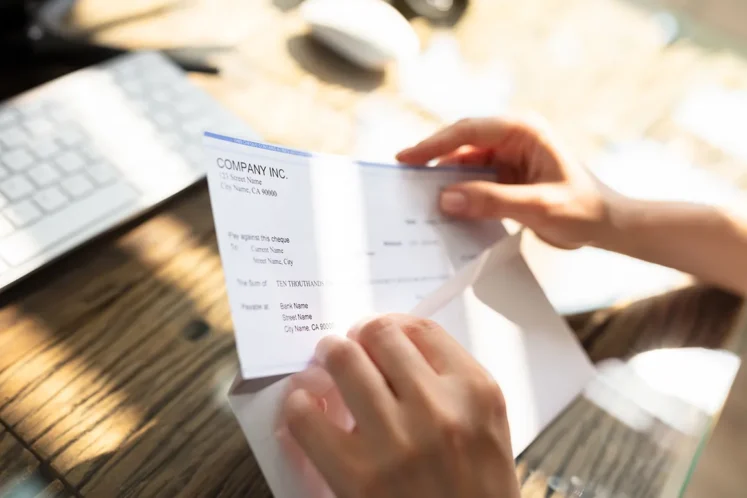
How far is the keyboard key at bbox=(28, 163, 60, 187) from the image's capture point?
1.53ft

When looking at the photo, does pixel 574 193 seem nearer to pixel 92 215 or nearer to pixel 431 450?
pixel 431 450

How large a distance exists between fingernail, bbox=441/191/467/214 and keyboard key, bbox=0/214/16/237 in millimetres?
322

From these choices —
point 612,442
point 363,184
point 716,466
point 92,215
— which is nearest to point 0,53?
point 92,215

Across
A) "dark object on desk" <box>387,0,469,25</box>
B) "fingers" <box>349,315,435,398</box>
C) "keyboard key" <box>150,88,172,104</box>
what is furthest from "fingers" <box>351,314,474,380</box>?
"dark object on desk" <box>387,0,469,25</box>

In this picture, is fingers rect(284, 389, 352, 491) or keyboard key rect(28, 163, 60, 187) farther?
keyboard key rect(28, 163, 60, 187)

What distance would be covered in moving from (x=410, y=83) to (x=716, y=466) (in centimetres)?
78

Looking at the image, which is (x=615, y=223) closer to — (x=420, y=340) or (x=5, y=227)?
(x=420, y=340)

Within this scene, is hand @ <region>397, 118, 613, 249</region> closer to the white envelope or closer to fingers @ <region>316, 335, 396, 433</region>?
the white envelope

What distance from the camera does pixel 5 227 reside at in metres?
0.43

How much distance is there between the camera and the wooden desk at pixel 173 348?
376 millimetres

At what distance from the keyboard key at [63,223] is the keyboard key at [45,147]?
0.06 m

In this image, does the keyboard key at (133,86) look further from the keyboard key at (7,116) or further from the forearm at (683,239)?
the forearm at (683,239)

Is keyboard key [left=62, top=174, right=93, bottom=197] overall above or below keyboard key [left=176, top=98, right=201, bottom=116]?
below

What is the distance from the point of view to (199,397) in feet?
1.35
